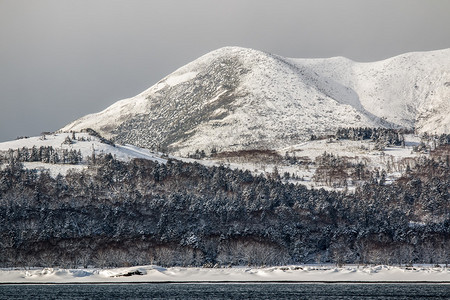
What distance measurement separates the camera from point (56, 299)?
141m

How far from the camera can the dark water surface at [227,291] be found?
143 m

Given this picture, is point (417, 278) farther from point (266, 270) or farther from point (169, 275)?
point (169, 275)

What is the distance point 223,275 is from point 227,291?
33.9 meters


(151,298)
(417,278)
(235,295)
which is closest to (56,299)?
(151,298)

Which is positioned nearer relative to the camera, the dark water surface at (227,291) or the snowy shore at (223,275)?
the dark water surface at (227,291)

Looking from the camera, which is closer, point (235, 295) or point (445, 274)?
point (235, 295)

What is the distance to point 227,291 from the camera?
517ft

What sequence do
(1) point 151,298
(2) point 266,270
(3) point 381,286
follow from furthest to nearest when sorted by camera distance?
(2) point 266,270, (3) point 381,286, (1) point 151,298

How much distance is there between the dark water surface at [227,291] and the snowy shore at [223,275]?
832 cm

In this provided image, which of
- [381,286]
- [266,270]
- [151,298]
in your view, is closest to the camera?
[151,298]

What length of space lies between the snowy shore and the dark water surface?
8.32m

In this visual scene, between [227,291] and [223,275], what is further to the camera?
[223,275]

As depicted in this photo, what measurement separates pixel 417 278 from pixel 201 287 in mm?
56441

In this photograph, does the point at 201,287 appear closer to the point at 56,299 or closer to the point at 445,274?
the point at 56,299
